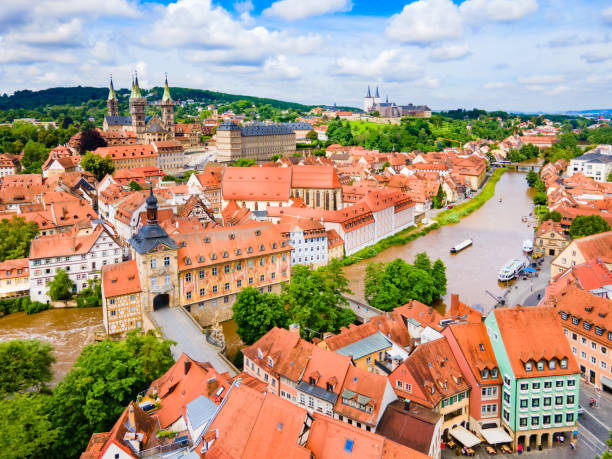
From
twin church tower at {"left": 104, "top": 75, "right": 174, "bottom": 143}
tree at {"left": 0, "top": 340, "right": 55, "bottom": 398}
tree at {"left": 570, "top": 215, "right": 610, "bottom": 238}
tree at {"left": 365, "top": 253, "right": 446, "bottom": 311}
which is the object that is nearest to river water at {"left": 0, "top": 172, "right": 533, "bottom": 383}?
tree at {"left": 365, "top": 253, "right": 446, "bottom": 311}

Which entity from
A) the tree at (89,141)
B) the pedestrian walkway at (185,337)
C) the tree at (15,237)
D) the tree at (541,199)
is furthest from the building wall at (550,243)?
the tree at (89,141)

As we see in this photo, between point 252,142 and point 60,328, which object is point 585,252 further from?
point 252,142

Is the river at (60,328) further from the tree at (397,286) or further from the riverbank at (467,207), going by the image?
the riverbank at (467,207)

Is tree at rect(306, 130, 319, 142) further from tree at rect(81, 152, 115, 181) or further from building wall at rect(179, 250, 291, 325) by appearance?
building wall at rect(179, 250, 291, 325)

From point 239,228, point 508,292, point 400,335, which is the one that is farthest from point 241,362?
point 508,292

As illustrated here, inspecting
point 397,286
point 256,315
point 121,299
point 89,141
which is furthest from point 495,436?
point 89,141

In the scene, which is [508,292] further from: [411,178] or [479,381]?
[411,178]
